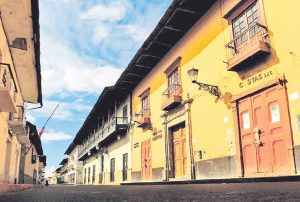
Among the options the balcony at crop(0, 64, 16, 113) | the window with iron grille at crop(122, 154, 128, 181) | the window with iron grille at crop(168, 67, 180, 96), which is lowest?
the window with iron grille at crop(122, 154, 128, 181)

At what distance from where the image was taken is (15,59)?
41.6ft

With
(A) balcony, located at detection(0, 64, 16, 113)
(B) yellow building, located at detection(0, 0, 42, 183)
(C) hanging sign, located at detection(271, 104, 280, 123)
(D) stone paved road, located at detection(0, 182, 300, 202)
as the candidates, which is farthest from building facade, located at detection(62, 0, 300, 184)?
(A) balcony, located at detection(0, 64, 16, 113)

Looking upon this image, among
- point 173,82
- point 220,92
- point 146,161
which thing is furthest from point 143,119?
point 220,92

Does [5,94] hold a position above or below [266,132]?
above

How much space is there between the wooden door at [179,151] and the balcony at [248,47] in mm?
4220

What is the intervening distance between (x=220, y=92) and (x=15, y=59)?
816 cm

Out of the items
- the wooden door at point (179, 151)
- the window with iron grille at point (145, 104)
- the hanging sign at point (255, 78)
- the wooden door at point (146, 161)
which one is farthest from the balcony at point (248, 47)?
the wooden door at point (146, 161)

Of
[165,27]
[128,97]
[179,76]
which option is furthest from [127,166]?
[165,27]

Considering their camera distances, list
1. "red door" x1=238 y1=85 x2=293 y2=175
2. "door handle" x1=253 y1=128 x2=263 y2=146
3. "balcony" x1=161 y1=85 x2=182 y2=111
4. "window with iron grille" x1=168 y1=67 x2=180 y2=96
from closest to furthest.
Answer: "red door" x1=238 y1=85 x2=293 y2=175, "door handle" x1=253 y1=128 x2=263 y2=146, "balcony" x1=161 y1=85 x2=182 y2=111, "window with iron grille" x1=168 y1=67 x2=180 y2=96

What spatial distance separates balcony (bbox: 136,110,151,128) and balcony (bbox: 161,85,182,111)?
7.06 ft

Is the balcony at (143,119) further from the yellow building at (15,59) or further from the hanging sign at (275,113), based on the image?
the hanging sign at (275,113)

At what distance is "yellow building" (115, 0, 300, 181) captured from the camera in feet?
24.1

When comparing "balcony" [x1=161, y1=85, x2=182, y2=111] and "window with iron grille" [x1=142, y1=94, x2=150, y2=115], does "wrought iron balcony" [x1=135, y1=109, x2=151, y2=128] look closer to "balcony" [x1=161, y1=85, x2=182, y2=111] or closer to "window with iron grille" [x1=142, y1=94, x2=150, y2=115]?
"window with iron grille" [x1=142, y1=94, x2=150, y2=115]

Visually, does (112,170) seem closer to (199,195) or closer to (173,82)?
(173,82)
